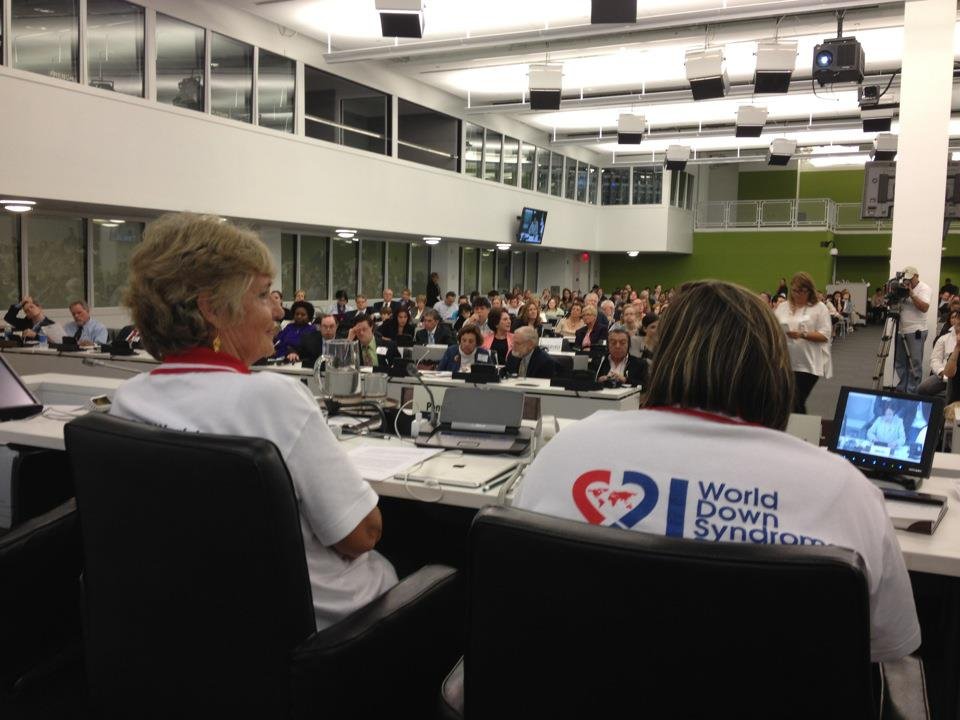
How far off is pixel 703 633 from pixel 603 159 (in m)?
21.5

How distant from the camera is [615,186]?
21.7m

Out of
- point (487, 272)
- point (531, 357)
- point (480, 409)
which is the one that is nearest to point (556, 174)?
point (487, 272)

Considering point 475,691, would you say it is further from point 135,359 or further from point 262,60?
point 262,60

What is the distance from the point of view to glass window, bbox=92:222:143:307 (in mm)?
9852

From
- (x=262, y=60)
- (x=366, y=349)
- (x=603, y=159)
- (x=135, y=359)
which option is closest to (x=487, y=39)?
(x=262, y=60)

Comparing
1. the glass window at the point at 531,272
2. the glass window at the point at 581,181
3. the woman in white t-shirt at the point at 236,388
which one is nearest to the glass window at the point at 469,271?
the glass window at the point at 531,272

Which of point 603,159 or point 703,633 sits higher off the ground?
point 603,159

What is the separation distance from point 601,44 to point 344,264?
5.73 metres

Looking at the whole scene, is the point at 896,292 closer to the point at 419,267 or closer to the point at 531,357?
the point at 531,357

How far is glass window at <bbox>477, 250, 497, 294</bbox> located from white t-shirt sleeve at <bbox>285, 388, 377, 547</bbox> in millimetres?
17175

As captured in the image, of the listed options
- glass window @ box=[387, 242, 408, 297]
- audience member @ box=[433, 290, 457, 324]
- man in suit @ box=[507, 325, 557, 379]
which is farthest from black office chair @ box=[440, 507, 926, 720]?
glass window @ box=[387, 242, 408, 297]

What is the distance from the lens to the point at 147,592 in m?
1.41

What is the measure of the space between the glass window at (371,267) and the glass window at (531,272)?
20.9 feet

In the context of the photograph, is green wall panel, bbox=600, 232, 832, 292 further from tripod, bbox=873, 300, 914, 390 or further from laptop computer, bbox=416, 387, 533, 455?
laptop computer, bbox=416, 387, 533, 455
